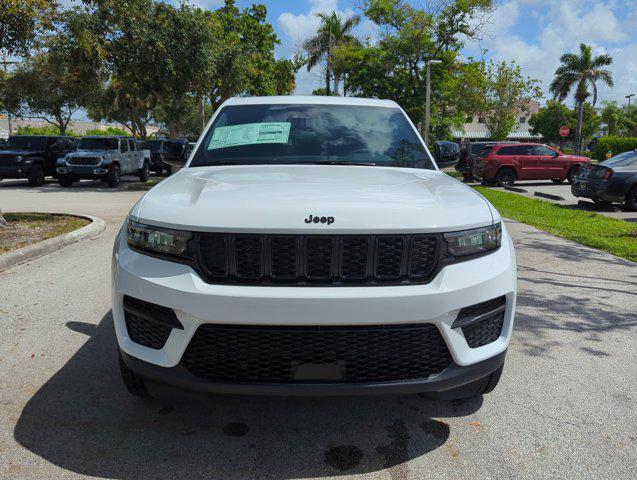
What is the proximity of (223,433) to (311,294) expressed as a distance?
41.2 inches

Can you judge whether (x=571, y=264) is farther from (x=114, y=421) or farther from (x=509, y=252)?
(x=114, y=421)

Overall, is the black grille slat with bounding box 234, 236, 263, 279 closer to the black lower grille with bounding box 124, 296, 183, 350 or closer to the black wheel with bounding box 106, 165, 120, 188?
the black lower grille with bounding box 124, 296, 183, 350

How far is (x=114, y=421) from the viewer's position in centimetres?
290

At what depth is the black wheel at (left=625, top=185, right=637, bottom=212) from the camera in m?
12.3

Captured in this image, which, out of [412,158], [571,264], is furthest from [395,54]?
[412,158]

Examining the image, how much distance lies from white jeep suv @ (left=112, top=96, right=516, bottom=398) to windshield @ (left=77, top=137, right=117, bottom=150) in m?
18.4

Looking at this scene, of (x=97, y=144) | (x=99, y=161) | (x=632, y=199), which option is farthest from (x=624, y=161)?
(x=97, y=144)

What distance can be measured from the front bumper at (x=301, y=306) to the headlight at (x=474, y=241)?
2.1 inches

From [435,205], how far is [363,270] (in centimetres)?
49

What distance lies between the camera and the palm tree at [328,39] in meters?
42.4

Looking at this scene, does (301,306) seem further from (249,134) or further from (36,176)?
(36,176)

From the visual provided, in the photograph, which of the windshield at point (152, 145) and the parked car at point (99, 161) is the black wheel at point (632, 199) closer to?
the parked car at point (99, 161)

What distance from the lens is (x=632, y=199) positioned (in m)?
12.4

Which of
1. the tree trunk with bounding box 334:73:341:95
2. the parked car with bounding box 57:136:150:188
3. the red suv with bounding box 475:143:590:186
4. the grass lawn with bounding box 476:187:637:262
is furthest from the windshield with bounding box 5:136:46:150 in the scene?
the tree trunk with bounding box 334:73:341:95
